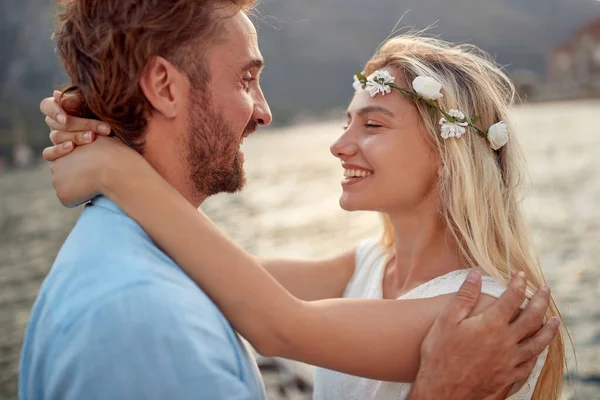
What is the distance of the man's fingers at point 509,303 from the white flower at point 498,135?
0.77 m

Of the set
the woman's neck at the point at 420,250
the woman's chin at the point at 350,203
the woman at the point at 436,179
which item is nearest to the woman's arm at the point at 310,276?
the woman at the point at 436,179

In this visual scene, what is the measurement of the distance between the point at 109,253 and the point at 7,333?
19859 mm

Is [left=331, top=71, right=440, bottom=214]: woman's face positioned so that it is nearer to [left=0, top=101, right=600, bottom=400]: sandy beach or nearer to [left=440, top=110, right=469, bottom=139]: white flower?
[left=440, top=110, right=469, bottom=139]: white flower

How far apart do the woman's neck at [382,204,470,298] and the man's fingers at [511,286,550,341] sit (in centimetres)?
45

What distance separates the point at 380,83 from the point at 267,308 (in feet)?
4.63

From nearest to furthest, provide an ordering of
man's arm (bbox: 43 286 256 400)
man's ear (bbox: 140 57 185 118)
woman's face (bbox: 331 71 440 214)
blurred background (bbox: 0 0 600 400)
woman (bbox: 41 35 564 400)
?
man's arm (bbox: 43 286 256 400) → man's ear (bbox: 140 57 185 118) → woman (bbox: 41 35 564 400) → woman's face (bbox: 331 71 440 214) → blurred background (bbox: 0 0 600 400)

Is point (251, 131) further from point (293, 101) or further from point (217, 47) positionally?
point (293, 101)

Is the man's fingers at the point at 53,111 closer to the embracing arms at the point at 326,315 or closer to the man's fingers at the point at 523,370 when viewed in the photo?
the embracing arms at the point at 326,315

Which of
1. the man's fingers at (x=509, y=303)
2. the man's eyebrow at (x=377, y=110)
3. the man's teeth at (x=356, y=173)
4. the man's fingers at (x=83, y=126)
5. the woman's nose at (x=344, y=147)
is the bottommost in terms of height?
the man's fingers at (x=509, y=303)

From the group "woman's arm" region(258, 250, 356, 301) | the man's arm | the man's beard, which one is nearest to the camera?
the man's arm

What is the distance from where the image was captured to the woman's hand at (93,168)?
1929 millimetres

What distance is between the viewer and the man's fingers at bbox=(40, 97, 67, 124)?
209 cm

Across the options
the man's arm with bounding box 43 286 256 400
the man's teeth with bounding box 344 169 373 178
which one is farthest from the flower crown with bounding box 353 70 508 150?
the man's arm with bounding box 43 286 256 400

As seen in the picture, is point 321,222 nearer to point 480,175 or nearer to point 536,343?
point 480,175
